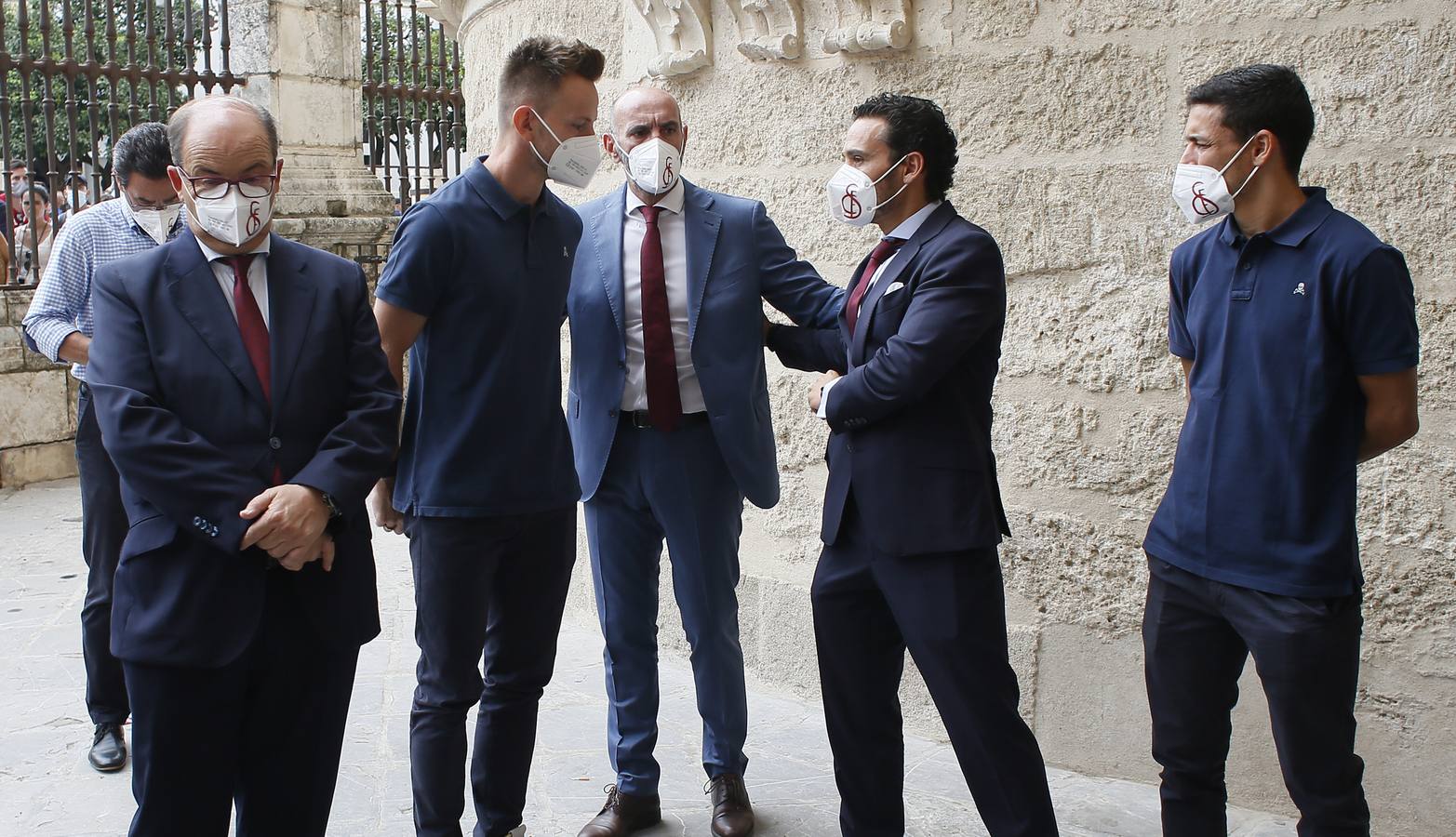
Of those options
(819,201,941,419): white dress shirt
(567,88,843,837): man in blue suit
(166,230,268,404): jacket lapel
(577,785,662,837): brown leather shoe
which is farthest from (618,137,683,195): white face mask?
(577,785,662,837): brown leather shoe

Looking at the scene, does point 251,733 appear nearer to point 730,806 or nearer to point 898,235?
point 730,806

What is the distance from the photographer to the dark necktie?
2355 millimetres

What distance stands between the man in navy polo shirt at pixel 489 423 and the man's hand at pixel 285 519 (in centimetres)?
49

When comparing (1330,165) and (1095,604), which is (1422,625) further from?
(1330,165)

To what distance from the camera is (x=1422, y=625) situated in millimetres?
3080

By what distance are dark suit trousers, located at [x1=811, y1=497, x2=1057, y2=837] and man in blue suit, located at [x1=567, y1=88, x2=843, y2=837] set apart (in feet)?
1.78

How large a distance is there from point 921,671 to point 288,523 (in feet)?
4.25

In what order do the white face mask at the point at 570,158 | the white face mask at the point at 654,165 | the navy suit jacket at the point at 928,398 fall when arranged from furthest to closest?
1. the white face mask at the point at 654,165
2. the white face mask at the point at 570,158
3. the navy suit jacket at the point at 928,398

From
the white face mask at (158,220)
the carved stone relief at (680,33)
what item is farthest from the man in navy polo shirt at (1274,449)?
the white face mask at (158,220)

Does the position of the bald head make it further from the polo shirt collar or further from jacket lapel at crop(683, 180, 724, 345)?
jacket lapel at crop(683, 180, 724, 345)

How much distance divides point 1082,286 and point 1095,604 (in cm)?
88

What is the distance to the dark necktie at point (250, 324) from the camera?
2355mm

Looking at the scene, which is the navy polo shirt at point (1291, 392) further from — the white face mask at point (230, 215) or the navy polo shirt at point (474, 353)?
the white face mask at point (230, 215)

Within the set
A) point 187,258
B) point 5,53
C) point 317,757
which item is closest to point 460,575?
point 317,757
